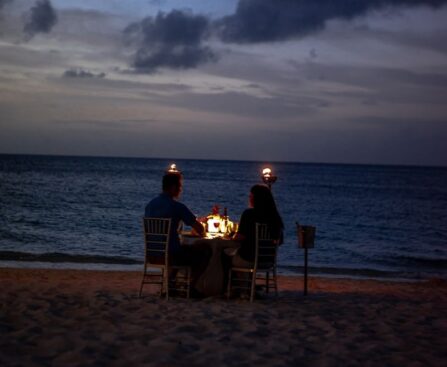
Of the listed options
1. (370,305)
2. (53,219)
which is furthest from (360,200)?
(370,305)

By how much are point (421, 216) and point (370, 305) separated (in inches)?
1052

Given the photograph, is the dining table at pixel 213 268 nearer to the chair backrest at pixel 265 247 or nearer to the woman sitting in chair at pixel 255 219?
the woman sitting in chair at pixel 255 219

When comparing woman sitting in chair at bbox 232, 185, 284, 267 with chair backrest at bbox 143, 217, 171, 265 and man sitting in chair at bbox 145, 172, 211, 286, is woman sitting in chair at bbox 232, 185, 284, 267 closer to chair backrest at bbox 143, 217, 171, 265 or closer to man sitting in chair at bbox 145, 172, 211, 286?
man sitting in chair at bbox 145, 172, 211, 286

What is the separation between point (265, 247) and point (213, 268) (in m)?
0.71

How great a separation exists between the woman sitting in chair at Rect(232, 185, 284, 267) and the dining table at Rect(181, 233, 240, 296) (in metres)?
0.19

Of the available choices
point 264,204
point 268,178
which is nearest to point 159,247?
point 264,204

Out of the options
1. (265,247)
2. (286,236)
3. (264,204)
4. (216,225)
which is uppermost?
(264,204)

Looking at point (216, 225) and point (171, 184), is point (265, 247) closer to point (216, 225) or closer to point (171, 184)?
point (216, 225)

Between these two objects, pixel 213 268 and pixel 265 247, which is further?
pixel 213 268

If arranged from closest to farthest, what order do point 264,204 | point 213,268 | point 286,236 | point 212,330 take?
1. point 212,330
2. point 264,204
3. point 213,268
4. point 286,236

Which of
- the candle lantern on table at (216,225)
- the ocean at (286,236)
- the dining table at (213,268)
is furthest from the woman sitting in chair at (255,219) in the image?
the ocean at (286,236)

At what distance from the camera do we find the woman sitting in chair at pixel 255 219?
23.7 feet

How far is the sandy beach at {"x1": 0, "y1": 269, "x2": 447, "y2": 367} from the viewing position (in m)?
4.78

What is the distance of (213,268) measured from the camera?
7516mm
